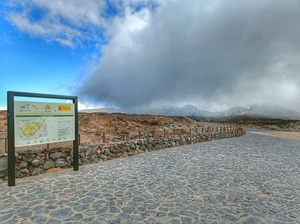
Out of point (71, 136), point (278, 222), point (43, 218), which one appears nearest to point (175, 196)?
point (278, 222)

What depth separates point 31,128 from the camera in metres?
5.91

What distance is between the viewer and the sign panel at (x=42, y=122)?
5684 millimetres

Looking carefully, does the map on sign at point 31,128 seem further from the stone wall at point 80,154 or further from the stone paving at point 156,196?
the stone paving at point 156,196

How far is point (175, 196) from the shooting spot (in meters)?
4.73

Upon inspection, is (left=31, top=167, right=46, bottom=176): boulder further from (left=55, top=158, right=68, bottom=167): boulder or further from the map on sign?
the map on sign

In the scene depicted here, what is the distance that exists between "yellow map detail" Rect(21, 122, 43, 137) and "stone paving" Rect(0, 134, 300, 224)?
4.74ft

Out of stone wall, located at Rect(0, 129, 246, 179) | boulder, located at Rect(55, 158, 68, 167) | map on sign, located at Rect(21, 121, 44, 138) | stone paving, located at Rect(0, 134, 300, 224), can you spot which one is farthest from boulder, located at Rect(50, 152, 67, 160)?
map on sign, located at Rect(21, 121, 44, 138)

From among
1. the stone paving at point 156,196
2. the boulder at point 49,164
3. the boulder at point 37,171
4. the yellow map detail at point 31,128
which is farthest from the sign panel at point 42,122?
the stone paving at point 156,196

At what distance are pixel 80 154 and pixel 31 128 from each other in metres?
2.41

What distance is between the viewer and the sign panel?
5684mm

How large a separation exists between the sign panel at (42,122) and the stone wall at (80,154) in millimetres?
780

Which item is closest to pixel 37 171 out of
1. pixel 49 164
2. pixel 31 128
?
pixel 49 164

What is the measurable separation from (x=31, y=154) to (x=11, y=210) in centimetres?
278

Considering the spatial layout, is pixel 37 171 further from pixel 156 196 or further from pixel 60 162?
pixel 156 196
